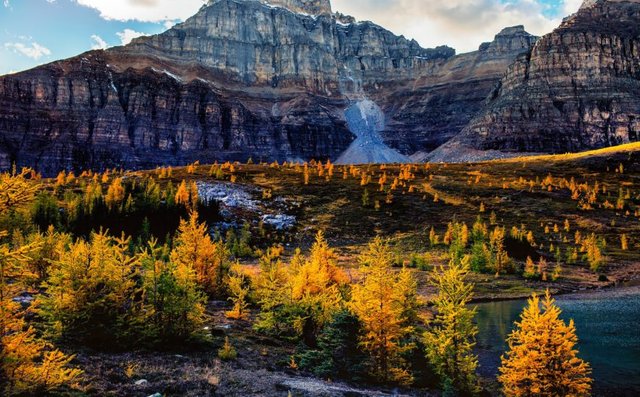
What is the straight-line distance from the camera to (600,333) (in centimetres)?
3516

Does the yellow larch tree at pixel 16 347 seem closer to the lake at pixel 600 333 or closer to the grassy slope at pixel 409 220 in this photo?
the grassy slope at pixel 409 220

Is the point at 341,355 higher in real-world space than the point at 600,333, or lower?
higher

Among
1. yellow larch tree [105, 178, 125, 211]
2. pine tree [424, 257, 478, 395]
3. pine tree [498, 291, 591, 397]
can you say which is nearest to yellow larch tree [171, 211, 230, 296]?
pine tree [424, 257, 478, 395]

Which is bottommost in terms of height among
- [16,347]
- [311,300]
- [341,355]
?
[341,355]

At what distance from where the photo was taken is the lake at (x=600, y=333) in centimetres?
2581

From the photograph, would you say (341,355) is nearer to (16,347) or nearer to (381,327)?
(381,327)

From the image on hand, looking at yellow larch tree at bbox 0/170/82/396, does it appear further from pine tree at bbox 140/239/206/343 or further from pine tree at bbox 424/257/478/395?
pine tree at bbox 424/257/478/395

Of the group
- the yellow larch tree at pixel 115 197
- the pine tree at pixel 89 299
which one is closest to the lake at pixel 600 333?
the pine tree at pixel 89 299

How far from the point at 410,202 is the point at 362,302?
8994 cm

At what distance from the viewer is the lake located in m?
25.8

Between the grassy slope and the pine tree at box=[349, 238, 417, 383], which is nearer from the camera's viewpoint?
the grassy slope

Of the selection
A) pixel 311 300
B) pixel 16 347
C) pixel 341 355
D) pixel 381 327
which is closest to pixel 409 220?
pixel 311 300

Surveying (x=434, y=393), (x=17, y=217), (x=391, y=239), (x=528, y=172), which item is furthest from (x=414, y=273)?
(x=528, y=172)

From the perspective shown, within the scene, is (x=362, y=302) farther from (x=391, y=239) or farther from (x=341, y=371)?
(x=391, y=239)
